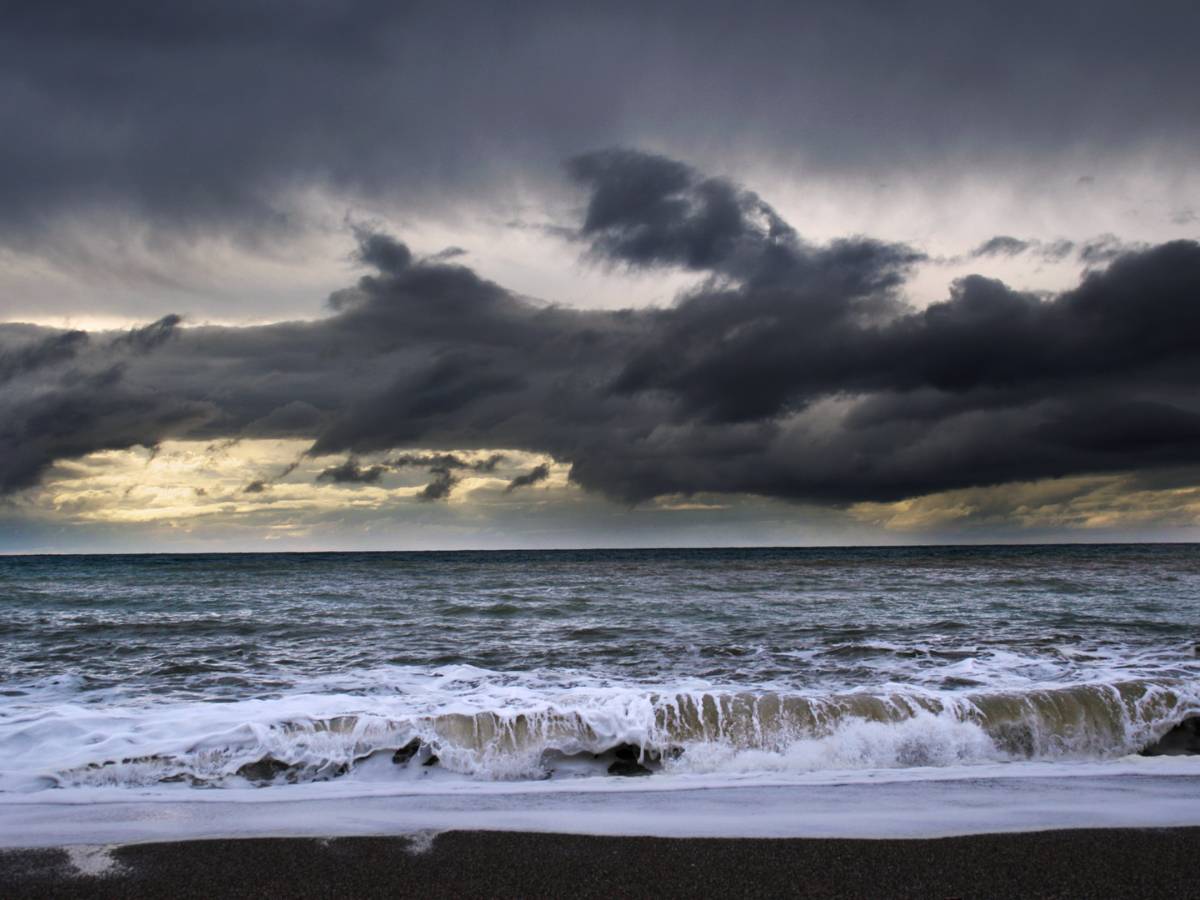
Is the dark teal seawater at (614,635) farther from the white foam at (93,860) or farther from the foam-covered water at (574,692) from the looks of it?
the white foam at (93,860)

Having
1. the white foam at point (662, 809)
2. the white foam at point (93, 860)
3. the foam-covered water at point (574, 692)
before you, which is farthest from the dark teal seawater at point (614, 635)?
the white foam at point (93, 860)

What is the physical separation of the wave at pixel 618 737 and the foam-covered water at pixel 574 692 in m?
0.02

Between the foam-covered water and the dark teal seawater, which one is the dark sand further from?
the dark teal seawater

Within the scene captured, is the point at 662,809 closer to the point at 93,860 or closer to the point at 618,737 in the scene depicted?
the point at 618,737

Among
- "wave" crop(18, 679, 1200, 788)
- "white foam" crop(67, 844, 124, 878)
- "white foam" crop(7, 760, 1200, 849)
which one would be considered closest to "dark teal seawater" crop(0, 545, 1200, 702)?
"wave" crop(18, 679, 1200, 788)

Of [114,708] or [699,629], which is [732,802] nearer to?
[114,708]

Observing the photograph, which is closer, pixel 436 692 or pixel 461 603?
pixel 436 692

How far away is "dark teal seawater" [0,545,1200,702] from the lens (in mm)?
9766

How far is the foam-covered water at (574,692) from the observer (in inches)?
242

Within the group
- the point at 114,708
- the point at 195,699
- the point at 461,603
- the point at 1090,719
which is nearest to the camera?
the point at 1090,719

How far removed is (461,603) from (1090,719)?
53.0ft

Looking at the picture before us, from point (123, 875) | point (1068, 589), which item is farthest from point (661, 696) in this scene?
point (1068, 589)

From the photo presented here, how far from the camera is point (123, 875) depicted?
3.84 meters

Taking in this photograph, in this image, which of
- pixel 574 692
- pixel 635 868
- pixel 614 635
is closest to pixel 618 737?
pixel 574 692
